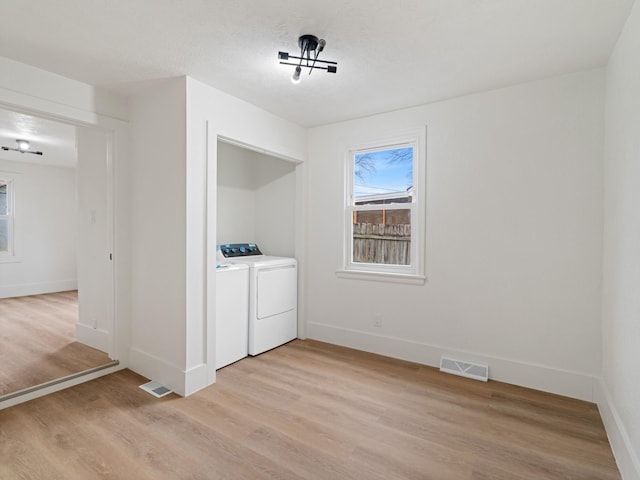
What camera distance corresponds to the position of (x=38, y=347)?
360 cm

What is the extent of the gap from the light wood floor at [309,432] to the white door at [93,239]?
2.95ft

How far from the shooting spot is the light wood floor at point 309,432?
74.2 inches

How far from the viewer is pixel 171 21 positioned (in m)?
2.00

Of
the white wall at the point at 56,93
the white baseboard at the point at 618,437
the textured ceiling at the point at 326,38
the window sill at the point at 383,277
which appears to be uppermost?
the textured ceiling at the point at 326,38

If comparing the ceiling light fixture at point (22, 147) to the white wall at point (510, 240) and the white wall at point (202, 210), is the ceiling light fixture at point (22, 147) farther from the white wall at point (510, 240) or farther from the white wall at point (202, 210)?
the white wall at point (510, 240)

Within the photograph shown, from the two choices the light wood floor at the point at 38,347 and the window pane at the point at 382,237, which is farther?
the window pane at the point at 382,237

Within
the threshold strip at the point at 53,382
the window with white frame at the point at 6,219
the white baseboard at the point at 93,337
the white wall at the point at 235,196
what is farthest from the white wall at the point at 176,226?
the window with white frame at the point at 6,219

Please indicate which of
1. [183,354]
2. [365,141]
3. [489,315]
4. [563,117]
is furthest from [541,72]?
[183,354]

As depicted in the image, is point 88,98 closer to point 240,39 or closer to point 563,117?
point 240,39

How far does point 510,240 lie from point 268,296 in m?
2.36

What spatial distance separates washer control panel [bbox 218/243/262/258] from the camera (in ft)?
12.8

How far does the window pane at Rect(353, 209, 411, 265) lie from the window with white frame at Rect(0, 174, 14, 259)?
641 centimetres

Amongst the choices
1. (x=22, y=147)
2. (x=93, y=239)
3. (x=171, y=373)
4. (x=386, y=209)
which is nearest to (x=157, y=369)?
(x=171, y=373)

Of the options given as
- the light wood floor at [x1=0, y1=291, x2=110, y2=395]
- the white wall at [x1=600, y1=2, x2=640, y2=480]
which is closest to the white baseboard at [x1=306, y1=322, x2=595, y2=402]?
the white wall at [x1=600, y1=2, x2=640, y2=480]
